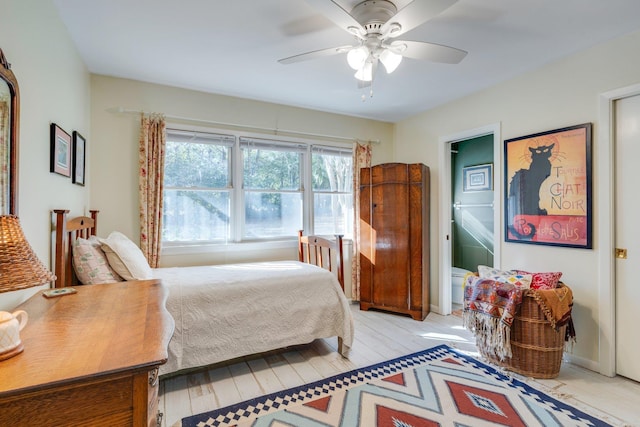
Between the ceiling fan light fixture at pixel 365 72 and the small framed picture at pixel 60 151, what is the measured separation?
1.95 m

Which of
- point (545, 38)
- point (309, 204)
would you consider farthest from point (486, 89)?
point (309, 204)

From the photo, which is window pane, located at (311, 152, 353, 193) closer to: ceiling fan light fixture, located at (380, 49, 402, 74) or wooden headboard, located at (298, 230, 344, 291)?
wooden headboard, located at (298, 230, 344, 291)

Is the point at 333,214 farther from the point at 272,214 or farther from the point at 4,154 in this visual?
the point at 4,154

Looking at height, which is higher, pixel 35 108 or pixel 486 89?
pixel 486 89

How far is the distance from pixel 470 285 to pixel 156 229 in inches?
114

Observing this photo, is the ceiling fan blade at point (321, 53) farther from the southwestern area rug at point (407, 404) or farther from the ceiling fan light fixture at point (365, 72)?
the southwestern area rug at point (407, 404)

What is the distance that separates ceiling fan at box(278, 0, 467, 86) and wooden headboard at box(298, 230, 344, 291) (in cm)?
153

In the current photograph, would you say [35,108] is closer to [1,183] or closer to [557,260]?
[1,183]

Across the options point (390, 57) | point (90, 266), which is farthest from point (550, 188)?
point (90, 266)

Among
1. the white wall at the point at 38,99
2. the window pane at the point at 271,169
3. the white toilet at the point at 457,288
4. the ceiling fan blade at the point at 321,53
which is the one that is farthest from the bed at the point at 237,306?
the white toilet at the point at 457,288

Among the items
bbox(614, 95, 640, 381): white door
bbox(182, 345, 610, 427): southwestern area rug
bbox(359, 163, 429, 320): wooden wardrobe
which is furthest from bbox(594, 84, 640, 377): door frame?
bbox(359, 163, 429, 320): wooden wardrobe

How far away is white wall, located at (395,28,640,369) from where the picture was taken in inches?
92.9

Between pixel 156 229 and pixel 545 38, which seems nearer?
pixel 545 38

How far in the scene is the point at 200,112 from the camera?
11.0 feet
